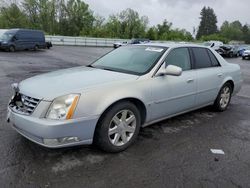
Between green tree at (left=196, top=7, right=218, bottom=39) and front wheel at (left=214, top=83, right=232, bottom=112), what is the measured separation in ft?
310

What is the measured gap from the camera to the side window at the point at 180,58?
161 inches

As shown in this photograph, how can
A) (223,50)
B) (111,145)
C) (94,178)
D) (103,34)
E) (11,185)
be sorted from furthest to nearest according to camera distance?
(103,34)
(223,50)
(111,145)
(94,178)
(11,185)

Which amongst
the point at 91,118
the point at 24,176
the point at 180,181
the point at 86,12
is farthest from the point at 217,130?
the point at 86,12

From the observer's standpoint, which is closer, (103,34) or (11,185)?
(11,185)

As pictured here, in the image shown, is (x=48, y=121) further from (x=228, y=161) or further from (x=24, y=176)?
(x=228, y=161)

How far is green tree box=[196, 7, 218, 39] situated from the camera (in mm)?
93625

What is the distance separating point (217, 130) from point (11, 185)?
335 centimetres

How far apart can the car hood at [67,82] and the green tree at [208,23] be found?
9707 centimetres

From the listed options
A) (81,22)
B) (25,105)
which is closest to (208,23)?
(81,22)

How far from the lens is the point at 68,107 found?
2.82 m

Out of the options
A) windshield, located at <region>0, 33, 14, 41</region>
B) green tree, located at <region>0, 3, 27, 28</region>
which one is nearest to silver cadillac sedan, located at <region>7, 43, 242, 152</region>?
windshield, located at <region>0, 33, 14, 41</region>

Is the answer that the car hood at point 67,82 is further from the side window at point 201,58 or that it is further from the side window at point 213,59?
the side window at point 213,59

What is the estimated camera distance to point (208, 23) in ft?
A: 307

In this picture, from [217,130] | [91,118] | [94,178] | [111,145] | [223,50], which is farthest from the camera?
[223,50]
